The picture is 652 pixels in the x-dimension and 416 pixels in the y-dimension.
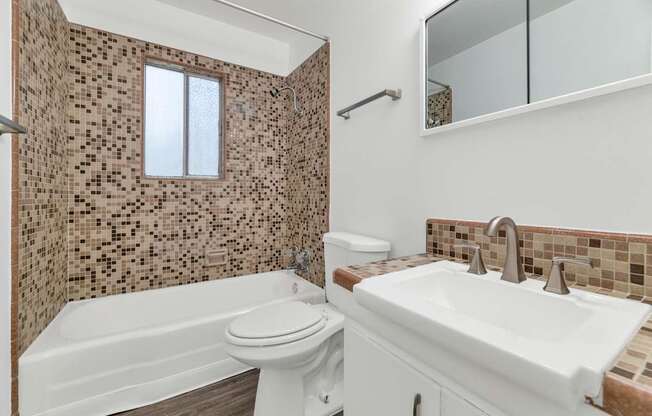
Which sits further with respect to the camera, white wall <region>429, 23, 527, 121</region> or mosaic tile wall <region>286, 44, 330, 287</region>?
mosaic tile wall <region>286, 44, 330, 287</region>

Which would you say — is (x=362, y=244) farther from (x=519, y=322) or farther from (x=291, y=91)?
(x=291, y=91)

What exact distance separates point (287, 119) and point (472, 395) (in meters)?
2.50

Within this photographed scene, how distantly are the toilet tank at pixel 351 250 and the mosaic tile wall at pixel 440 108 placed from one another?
63 cm

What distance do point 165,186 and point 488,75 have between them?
2179mm

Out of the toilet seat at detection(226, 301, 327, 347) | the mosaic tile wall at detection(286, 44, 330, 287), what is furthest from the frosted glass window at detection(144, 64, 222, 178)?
the toilet seat at detection(226, 301, 327, 347)

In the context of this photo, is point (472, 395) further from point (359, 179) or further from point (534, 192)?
point (359, 179)

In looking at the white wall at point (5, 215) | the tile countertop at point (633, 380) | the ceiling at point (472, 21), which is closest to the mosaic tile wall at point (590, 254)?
the tile countertop at point (633, 380)

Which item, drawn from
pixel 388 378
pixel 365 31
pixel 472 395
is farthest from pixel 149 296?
pixel 365 31

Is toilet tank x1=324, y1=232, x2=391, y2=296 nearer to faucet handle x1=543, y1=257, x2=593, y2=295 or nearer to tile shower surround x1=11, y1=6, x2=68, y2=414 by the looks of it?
faucet handle x1=543, y1=257, x2=593, y2=295

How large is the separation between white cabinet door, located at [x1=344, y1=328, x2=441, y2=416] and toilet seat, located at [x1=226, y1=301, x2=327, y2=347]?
379mm

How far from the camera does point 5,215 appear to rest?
1.18m

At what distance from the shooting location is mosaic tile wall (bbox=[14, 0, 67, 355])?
50.8 inches

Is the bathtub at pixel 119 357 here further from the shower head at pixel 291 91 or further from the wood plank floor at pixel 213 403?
the shower head at pixel 291 91

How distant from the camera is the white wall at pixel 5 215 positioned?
115 cm
